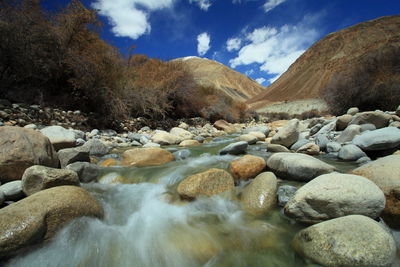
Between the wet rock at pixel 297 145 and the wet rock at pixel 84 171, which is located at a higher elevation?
the wet rock at pixel 84 171

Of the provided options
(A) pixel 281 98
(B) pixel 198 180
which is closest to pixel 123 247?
(B) pixel 198 180

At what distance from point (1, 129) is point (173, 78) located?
29.9 ft

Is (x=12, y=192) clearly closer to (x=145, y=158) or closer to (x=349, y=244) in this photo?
(x=145, y=158)

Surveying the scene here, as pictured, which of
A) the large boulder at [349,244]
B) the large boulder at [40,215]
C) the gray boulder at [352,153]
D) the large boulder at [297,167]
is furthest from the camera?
the gray boulder at [352,153]

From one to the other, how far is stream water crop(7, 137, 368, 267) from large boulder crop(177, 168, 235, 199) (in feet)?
0.36

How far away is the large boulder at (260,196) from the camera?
2.37 meters

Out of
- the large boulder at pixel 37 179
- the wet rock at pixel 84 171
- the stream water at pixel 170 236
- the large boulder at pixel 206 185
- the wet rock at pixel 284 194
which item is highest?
the large boulder at pixel 37 179

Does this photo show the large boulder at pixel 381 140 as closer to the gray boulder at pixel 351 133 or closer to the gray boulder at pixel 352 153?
the gray boulder at pixel 352 153

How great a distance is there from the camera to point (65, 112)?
6.70 m

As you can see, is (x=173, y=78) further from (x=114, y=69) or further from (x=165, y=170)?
(x=165, y=170)

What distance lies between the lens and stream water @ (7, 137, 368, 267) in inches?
65.6

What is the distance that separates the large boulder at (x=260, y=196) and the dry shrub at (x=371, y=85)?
1151 cm

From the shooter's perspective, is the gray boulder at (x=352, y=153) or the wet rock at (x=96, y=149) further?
the wet rock at (x=96, y=149)

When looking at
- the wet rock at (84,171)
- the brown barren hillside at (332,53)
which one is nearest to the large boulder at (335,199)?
the wet rock at (84,171)
